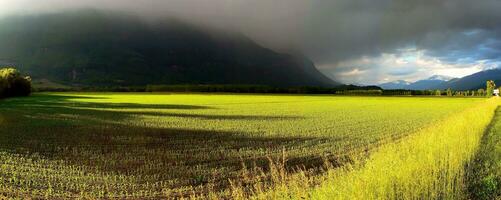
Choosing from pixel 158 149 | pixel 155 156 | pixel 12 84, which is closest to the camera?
pixel 155 156

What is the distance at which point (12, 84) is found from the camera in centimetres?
13325

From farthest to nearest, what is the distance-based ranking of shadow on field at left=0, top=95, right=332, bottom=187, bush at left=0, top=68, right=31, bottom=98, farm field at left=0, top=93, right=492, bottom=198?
bush at left=0, top=68, right=31, bottom=98 < shadow on field at left=0, top=95, right=332, bottom=187 < farm field at left=0, top=93, right=492, bottom=198

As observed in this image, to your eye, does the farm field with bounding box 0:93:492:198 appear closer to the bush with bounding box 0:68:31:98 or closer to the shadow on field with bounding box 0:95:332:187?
the shadow on field with bounding box 0:95:332:187

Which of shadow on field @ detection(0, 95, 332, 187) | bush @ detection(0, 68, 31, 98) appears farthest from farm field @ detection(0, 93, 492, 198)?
bush @ detection(0, 68, 31, 98)

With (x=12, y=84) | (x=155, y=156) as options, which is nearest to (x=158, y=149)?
(x=155, y=156)

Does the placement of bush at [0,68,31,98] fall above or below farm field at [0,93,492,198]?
above

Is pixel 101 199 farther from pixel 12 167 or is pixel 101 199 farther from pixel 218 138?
pixel 218 138

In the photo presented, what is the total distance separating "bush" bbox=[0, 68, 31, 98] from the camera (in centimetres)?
12455

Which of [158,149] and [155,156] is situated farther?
[158,149]

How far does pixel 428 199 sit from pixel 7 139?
3136 cm

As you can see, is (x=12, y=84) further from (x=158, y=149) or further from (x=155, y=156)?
(x=155, y=156)

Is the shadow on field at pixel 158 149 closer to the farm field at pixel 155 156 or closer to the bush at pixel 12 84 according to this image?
the farm field at pixel 155 156

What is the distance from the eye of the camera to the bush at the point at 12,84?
409ft

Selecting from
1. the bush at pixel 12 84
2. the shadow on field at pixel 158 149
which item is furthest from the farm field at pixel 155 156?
the bush at pixel 12 84
